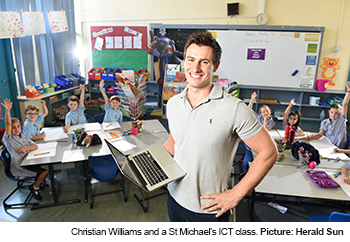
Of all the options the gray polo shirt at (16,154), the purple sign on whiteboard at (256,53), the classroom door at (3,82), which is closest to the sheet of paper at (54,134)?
the gray polo shirt at (16,154)

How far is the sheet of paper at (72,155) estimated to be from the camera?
9.05 ft

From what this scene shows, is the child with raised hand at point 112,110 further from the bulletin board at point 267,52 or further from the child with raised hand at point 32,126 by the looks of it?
the bulletin board at point 267,52

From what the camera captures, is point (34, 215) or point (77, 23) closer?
point (34, 215)

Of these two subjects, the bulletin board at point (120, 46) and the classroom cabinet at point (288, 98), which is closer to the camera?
the classroom cabinet at point (288, 98)

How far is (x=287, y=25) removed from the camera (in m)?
5.54

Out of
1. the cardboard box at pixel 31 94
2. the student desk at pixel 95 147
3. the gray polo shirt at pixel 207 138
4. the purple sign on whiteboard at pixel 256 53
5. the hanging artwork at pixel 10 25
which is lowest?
the student desk at pixel 95 147

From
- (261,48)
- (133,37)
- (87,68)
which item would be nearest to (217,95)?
(261,48)

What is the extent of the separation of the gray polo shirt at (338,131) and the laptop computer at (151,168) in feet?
10.7

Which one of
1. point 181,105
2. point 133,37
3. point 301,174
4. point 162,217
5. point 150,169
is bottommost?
point 162,217

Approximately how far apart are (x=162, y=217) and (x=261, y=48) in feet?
14.4

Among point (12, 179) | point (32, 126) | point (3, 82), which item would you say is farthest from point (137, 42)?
point (12, 179)

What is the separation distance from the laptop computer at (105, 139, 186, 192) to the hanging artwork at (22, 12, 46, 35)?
4613mm

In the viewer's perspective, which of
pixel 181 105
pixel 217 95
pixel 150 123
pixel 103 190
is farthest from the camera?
pixel 150 123

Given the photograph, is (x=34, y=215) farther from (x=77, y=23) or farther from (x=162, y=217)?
(x=77, y=23)
